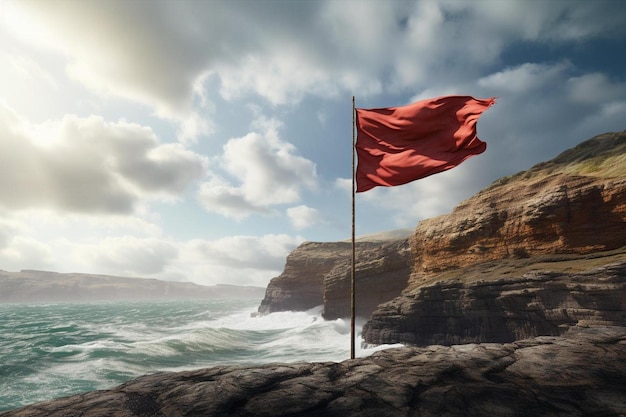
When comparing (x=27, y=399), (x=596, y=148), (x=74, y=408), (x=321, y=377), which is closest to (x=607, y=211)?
(x=596, y=148)

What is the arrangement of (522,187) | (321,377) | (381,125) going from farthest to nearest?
(522,187) → (381,125) → (321,377)

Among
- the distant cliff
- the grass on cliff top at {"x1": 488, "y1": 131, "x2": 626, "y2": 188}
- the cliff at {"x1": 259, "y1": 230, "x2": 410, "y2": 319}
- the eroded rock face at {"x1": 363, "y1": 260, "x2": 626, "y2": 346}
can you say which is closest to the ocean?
the eroded rock face at {"x1": 363, "y1": 260, "x2": 626, "y2": 346}

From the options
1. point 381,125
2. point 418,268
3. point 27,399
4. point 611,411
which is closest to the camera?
point 611,411

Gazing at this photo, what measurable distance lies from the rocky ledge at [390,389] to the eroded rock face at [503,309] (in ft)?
40.5

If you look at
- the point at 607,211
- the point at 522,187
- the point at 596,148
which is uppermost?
the point at 596,148

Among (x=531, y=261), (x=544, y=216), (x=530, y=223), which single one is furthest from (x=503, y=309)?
(x=544, y=216)

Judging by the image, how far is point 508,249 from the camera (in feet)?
77.4

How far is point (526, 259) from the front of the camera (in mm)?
21609

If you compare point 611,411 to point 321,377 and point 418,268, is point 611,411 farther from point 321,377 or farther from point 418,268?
point 418,268

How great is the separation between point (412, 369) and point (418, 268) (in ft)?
94.5

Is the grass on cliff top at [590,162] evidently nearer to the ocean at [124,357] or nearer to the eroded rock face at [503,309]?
the eroded rock face at [503,309]

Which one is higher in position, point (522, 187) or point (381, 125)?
point (522, 187)

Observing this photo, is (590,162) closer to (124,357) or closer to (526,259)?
(526,259)

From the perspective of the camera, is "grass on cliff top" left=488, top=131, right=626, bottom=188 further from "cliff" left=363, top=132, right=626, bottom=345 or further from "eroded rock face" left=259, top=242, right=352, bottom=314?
"eroded rock face" left=259, top=242, right=352, bottom=314
